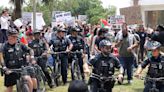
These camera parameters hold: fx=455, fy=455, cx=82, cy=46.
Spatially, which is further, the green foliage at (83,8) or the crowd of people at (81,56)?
the green foliage at (83,8)

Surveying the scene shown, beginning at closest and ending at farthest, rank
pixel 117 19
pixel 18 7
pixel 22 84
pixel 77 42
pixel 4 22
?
pixel 22 84 < pixel 77 42 < pixel 4 22 < pixel 117 19 < pixel 18 7

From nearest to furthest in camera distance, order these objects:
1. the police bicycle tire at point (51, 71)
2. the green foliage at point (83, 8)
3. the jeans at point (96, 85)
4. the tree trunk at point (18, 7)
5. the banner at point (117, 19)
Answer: the jeans at point (96, 85)
the police bicycle tire at point (51, 71)
the banner at point (117, 19)
the tree trunk at point (18, 7)
the green foliage at point (83, 8)

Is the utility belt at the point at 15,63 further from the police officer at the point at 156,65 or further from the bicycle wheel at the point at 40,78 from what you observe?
the police officer at the point at 156,65

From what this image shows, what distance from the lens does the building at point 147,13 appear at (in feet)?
119

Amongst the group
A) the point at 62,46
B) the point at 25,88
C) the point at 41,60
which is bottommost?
the point at 25,88

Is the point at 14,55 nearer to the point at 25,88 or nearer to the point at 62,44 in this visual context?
the point at 25,88

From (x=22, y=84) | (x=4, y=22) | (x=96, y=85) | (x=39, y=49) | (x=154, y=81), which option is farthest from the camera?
(x=4, y=22)

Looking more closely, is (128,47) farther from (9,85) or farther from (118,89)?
(9,85)

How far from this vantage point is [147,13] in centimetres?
3947

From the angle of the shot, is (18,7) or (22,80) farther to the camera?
(18,7)

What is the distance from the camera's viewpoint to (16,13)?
31.0 metres

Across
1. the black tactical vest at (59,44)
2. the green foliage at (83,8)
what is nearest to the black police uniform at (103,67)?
the black tactical vest at (59,44)

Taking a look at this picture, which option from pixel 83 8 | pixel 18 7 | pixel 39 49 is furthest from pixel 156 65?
pixel 83 8

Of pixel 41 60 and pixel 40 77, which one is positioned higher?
pixel 41 60
